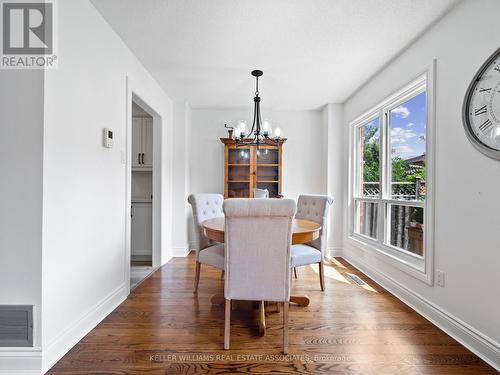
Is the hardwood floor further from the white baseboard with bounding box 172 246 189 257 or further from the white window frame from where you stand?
the white baseboard with bounding box 172 246 189 257

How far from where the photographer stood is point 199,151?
4.03 metres

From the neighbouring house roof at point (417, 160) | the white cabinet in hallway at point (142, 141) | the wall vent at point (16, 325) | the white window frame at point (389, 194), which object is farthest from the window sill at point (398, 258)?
the white cabinet in hallway at point (142, 141)

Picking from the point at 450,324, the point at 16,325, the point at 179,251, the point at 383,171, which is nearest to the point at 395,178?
the point at 383,171

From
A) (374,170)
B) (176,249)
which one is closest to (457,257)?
(374,170)

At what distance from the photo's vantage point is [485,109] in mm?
1496

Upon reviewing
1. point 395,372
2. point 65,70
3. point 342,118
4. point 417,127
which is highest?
point 342,118

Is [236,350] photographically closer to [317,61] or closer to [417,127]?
[417,127]

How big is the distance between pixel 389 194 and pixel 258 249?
6.57 feet

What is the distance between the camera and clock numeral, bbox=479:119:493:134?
1.46 meters

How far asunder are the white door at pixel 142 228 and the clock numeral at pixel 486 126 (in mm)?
3636

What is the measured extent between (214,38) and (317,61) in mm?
1080

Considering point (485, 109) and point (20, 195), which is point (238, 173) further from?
point (485, 109)

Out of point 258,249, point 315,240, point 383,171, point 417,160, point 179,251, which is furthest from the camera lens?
point 179,251

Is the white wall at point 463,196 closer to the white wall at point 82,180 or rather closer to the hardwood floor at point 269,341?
the hardwood floor at point 269,341
